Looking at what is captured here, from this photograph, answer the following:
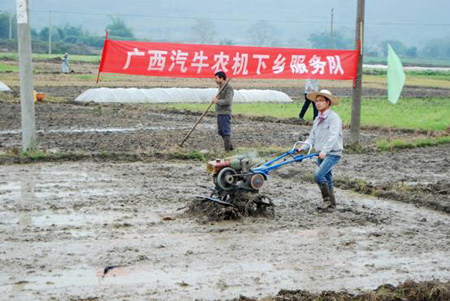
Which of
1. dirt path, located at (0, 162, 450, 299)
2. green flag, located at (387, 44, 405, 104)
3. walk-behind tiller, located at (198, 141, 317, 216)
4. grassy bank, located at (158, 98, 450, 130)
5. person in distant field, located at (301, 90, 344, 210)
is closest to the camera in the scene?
dirt path, located at (0, 162, 450, 299)

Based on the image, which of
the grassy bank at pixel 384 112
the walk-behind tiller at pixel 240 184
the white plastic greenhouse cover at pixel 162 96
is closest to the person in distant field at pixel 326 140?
the walk-behind tiller at pixel 240 184

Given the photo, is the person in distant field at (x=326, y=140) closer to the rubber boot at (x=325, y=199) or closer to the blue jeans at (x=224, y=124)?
the rubber boot at (x=325, y=199)

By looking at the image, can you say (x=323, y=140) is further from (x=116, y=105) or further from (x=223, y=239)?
(x=116, y=105)

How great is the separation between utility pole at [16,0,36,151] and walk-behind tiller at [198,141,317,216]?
518 centimetres

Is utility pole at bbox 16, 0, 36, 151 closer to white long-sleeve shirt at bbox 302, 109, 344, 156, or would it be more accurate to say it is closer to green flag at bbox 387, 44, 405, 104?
white long-sleeve shirt at bbox 302, 109, 344, 156

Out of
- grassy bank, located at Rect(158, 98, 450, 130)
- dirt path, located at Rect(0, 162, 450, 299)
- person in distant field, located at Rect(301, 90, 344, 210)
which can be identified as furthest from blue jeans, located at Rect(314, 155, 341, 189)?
grassy bank, located at Rect(158, 98, 450, 130)

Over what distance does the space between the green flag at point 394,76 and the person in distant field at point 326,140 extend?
5.20 m

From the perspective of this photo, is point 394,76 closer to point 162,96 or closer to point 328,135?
point 328,135

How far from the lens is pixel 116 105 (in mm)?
23047

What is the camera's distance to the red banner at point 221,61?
1339 centimetres

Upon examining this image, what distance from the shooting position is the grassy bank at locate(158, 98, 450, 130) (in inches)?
763

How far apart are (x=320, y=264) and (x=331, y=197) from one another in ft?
8.24

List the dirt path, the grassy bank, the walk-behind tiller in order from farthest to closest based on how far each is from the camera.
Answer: the grassy bank
the walk-behind tiller
the dirt path

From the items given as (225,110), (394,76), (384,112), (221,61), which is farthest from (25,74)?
(384,112)
